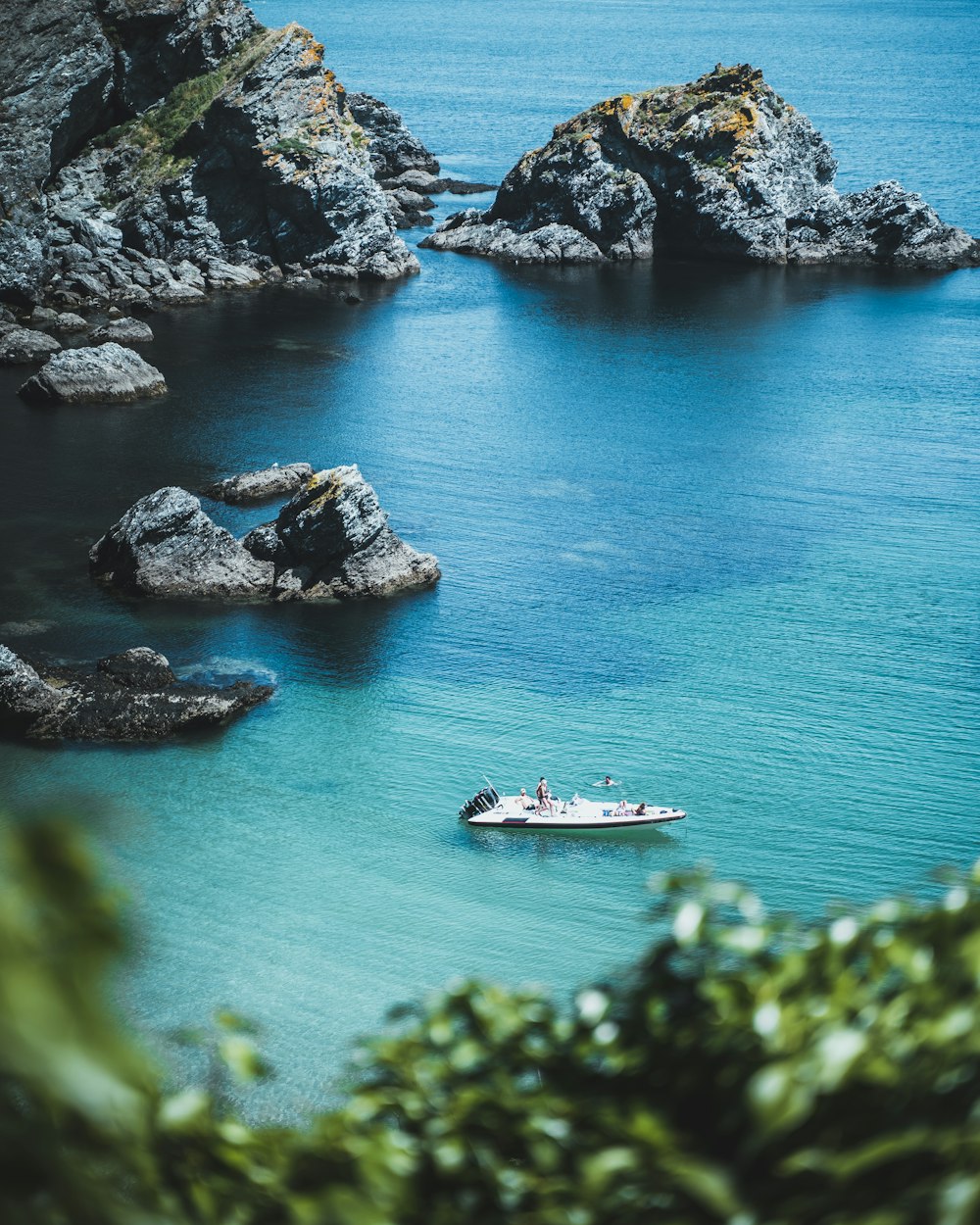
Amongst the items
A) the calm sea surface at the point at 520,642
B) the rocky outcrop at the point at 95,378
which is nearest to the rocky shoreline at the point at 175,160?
the calm sea surface at the point at 520,642

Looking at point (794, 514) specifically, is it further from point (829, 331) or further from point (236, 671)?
point (829, 331)

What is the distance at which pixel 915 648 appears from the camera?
59719 millimetres

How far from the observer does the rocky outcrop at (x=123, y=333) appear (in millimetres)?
101812

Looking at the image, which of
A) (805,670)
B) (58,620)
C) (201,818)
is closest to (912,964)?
(201,818)

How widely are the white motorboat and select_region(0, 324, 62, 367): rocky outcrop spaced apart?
6525cm

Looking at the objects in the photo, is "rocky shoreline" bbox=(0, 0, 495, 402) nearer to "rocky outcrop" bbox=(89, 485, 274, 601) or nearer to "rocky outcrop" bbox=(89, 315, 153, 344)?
"rocky outcrop" bbox=(89, 315, 153, 344)

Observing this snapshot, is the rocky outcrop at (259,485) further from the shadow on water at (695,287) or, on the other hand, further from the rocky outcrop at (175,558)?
the shadow on water at (695,287)

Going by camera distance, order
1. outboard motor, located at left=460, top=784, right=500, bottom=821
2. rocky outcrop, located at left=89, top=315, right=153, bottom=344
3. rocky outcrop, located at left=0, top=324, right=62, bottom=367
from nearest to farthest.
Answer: outboard motor, located at left=460, top=784, right=500, bottom=821
rocky outcrop, located at left=0, top=324, right=62, bottom=367
rocky outcrop, located at left=89, top=315, right=153, bottom=344

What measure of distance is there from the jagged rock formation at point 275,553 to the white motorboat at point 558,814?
20.3m

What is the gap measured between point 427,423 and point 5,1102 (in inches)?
3312

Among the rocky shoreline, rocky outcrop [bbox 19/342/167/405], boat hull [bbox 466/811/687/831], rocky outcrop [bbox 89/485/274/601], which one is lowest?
boat hull [bbox 466/811/687/831]

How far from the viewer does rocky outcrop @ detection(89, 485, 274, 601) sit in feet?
209

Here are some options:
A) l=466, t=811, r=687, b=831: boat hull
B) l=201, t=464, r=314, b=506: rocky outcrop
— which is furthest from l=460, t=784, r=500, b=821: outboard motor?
l=201, t=464, r=314, b=506: rocky outcrop

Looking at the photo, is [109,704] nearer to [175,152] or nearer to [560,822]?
[560,822]
